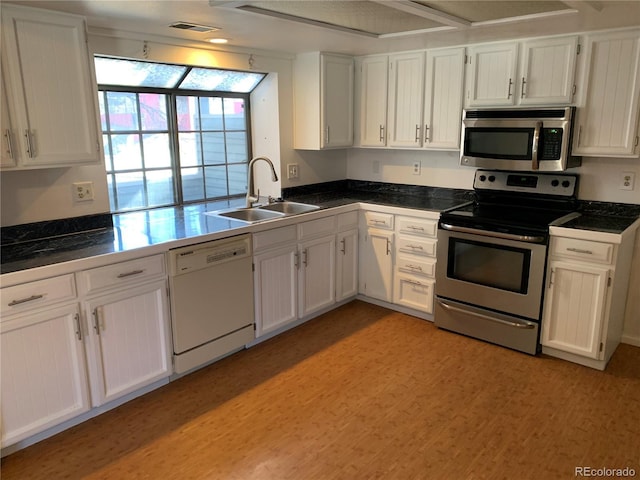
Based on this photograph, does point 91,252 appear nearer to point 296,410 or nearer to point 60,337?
point 60,337

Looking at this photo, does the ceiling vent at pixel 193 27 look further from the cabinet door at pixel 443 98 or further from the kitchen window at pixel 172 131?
the cabinet door at pixel 443 98

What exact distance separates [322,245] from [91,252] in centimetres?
172

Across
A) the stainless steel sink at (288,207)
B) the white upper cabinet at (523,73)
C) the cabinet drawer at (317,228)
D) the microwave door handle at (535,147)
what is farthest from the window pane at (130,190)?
the microwave door handle at (535,147)

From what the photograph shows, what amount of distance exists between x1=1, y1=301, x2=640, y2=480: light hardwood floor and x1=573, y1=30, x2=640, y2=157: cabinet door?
55.9 inches

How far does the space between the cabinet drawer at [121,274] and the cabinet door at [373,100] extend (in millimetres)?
2195

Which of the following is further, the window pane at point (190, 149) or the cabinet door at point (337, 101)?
the cabinet door at point (337, 101)

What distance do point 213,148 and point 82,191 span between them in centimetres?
127

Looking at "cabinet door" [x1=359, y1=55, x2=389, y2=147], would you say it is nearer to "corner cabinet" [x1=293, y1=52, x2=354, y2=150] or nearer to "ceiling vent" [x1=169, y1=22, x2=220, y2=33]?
"corner cabinet" [x1=293, y1=52, x2=354, y2=150]

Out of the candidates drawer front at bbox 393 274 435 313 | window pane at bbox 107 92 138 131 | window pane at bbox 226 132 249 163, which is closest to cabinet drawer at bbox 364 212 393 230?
drawer front at bbox 393 274 435 313

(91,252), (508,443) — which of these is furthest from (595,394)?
(91,252)

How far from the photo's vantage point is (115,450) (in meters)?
2.29

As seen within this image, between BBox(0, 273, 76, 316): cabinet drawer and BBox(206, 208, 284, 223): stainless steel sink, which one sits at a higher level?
BBox(206, 208, 284, 223): stainless steel sink

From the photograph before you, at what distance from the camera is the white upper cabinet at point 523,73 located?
307cm

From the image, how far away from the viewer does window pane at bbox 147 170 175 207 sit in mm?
3539
